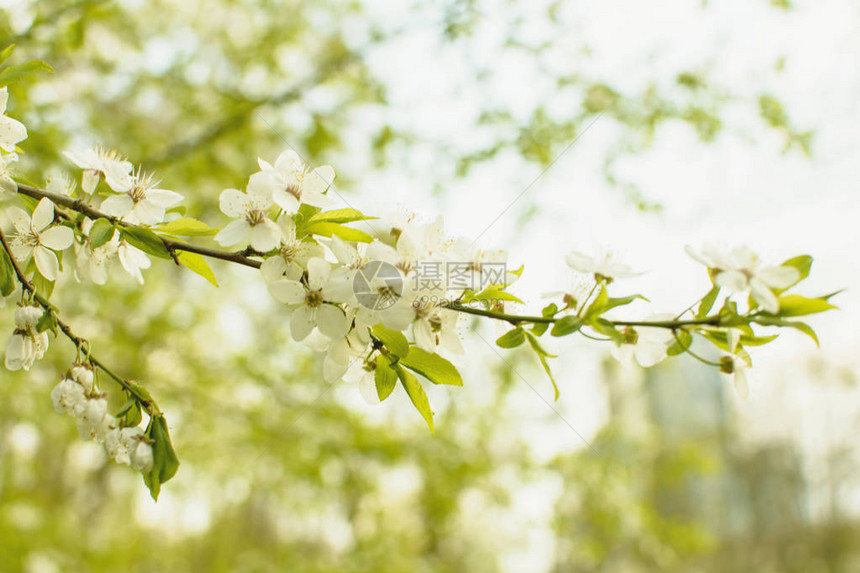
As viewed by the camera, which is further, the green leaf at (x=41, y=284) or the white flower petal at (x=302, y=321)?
the green leaf at (x=41, y=284)

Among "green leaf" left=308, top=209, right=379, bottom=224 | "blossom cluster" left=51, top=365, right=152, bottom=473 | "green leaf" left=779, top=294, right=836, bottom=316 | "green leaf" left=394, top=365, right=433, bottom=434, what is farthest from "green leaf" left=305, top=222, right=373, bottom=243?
"green leaf" left=779, top=294, right=836, bottom=316

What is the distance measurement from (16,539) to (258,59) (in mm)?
1717

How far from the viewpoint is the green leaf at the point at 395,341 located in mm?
525

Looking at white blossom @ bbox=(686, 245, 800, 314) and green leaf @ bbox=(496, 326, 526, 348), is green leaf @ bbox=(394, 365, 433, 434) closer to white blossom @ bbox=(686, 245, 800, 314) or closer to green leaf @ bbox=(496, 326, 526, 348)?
green leaf @ bbox=(496, 326, 526, 348)

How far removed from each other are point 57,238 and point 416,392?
33cm

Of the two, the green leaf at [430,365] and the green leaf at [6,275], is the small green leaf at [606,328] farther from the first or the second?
the green leaf at [6,275]

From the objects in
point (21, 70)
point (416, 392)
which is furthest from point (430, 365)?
Result: point (21, 70)

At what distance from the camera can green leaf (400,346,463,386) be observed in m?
0.55

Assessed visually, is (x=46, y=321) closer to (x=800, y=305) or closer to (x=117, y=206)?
(x=117, y=206)

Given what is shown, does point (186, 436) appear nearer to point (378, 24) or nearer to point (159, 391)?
point (159, 391)

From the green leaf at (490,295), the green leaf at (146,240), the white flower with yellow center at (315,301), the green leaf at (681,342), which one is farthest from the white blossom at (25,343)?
the green leaf at (681,342)

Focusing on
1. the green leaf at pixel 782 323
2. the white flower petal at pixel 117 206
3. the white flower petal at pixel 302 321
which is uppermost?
the white flower petal at pixel 117 206

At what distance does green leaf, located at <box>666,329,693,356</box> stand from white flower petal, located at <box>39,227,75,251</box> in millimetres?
509

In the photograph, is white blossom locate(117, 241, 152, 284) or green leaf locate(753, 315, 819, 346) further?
white blossom locate(117, 241, 152, 284)
